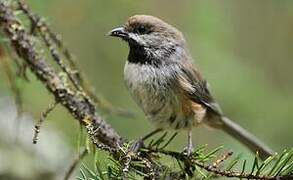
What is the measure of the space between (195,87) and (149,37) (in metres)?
0.43

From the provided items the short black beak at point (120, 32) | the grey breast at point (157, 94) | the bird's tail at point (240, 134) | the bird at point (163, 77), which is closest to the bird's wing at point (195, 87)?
the bird at point (163, 77)

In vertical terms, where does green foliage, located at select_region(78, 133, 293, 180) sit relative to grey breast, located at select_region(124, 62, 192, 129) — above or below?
below

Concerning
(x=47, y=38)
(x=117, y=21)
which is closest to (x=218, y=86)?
(x=117, y=21)

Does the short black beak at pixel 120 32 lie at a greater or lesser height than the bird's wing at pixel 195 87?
greater

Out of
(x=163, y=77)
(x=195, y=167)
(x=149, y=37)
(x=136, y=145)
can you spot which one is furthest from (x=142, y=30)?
(x=195, y=167)

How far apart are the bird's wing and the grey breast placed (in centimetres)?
11

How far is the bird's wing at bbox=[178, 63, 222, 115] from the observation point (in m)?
3.72

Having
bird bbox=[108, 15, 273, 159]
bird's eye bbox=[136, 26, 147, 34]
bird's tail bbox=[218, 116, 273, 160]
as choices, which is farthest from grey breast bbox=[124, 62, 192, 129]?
bird's tail bbox=[218, 116, 273, 160]

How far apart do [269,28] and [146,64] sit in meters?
1.98

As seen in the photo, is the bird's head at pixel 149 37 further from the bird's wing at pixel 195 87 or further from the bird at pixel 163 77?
the bird's wing at pixel 195 87

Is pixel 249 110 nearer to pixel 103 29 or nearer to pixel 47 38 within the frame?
pixel 103 29

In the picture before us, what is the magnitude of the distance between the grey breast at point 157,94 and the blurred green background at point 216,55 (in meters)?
0.75

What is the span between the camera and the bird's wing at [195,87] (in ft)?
12.2

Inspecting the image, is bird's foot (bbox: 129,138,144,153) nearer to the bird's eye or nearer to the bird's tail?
the bird's eye
